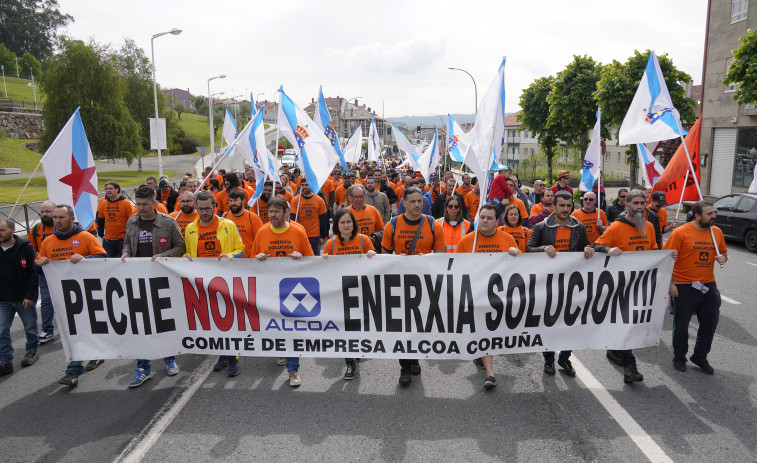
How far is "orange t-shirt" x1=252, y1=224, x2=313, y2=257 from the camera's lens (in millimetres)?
5418

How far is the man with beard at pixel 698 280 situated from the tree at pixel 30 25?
400ft

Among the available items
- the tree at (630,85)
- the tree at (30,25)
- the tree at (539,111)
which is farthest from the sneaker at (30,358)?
the tree at (30,25)

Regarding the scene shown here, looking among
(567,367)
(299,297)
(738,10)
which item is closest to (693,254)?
(567,367)

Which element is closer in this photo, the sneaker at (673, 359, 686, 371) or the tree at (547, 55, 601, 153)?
the sneaker at (673, 359, 686, 371)

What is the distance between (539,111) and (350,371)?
1047 inches

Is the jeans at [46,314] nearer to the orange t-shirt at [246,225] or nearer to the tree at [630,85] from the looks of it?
the orange t-shirt at [246,225]

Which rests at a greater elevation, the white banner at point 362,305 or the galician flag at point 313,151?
the galician flag at point 313,151

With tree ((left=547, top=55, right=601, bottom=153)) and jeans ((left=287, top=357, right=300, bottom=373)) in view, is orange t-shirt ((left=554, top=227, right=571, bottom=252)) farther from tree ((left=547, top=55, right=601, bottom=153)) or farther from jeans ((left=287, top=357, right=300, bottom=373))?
tree ((left=547, top=55, right=601, bottom=153))

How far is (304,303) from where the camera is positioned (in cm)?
511

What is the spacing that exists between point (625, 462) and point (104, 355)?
474cm

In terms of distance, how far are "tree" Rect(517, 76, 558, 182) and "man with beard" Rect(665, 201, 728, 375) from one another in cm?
2369

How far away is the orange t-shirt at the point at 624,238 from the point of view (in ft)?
17.8

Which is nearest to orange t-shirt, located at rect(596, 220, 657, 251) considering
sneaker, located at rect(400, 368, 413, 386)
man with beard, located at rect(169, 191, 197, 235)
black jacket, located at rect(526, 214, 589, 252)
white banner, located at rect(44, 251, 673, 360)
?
black jacket, located at rect(526, 214, 589, 252)

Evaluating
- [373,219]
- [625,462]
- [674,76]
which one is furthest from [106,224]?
[674,76]
